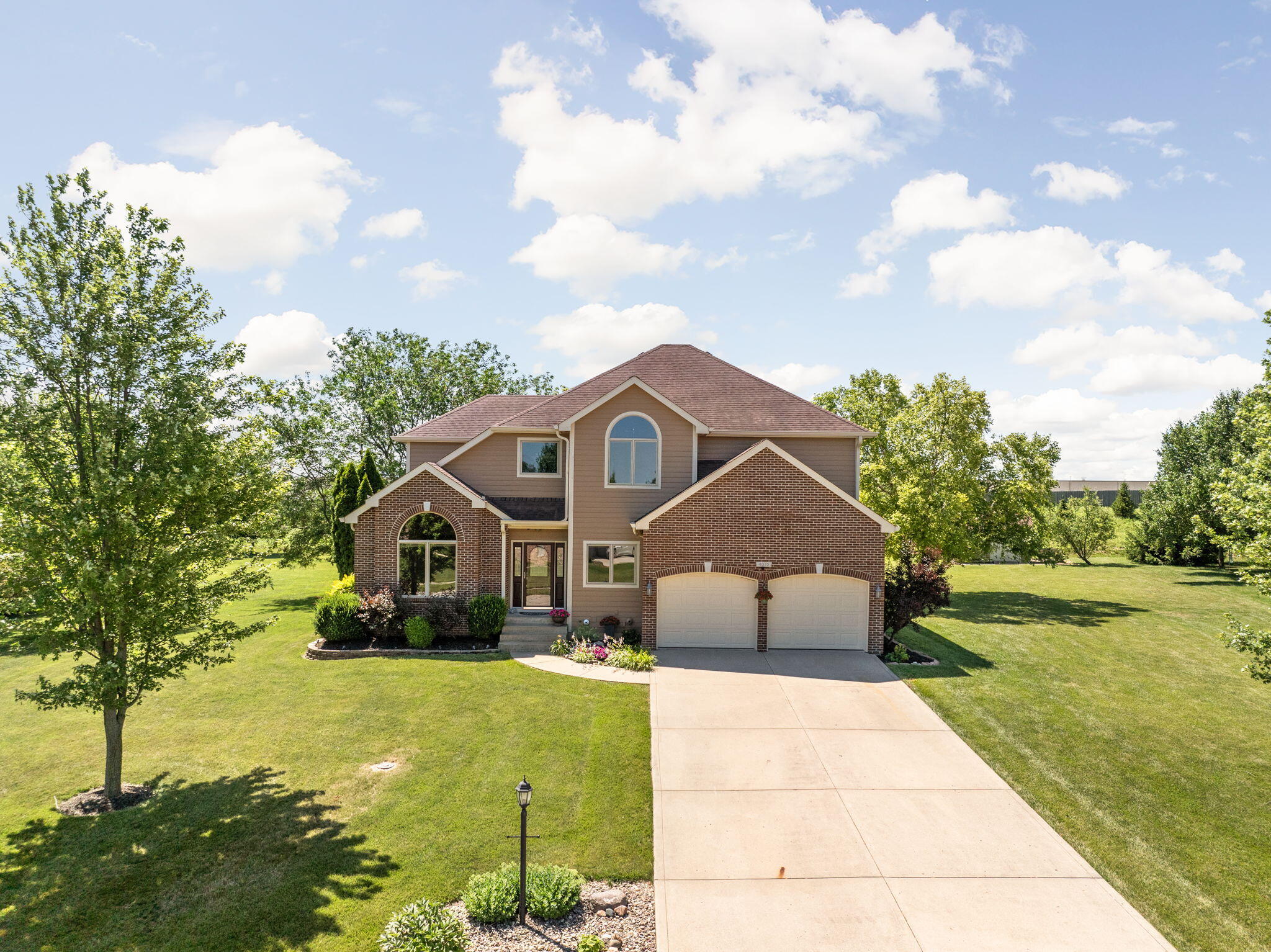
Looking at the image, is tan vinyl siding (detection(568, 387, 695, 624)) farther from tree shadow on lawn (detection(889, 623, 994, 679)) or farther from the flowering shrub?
tree shadow on lawn (detection(889, 623, 994, 679))

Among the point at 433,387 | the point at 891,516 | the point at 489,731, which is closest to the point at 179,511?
the point at 489,731

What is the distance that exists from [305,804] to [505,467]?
42.3 ft

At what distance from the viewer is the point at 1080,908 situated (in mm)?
7758

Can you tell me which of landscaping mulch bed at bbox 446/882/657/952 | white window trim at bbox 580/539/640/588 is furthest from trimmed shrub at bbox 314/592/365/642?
landscaping mulch bed at bbox 446/882/657/952

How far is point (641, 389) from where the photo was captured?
1956 cm

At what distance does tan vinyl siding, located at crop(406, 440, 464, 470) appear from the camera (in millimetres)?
23391

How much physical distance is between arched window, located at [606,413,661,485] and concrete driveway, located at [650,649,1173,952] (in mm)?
7479

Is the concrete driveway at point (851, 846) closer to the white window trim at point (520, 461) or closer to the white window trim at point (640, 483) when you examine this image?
the white window trim at point (640, 483)

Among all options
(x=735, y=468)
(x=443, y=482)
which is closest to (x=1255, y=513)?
(x=735, y=468)

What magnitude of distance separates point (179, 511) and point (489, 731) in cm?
656

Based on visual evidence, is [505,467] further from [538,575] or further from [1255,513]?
[1255,513]

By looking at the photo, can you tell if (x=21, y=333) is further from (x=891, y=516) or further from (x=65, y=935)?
(x=891, y=516)

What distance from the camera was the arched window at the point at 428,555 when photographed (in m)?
19.9

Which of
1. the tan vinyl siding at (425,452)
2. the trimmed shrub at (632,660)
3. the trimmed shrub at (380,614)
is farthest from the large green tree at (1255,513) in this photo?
the tan vinyl siding at (425,452)
